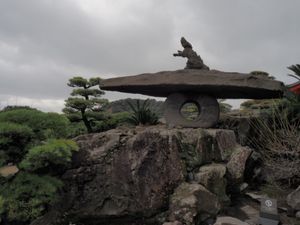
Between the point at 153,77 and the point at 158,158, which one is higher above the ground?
the point at 153,77

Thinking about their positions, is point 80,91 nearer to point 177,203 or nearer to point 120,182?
point 120,182

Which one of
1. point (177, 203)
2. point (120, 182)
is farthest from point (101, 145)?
point (177, 203)

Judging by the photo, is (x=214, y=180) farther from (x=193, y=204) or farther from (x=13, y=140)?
(x=13, y=140)

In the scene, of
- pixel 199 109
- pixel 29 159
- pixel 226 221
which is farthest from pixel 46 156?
pixel 199 109

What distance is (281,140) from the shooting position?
4926 millimetres

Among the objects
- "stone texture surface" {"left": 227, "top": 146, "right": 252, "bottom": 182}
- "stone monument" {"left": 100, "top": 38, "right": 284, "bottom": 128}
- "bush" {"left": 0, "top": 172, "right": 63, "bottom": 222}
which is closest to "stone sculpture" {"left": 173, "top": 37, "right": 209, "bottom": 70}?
"stone monument" {"left": 100, "top": 38, "right": 284, "bottom": 128}

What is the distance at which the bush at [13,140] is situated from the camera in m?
3.89

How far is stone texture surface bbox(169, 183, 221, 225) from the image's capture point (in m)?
4.10

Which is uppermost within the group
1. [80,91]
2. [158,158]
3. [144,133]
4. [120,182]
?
[80,91]

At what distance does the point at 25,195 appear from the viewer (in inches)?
148

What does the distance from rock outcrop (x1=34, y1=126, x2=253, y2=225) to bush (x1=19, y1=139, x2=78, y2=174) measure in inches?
25.5

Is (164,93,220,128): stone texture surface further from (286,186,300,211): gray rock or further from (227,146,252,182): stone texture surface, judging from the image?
(286,186,300,211): gray rock

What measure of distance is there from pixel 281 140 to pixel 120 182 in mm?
2828

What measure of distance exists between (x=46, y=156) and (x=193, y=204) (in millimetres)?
2165
